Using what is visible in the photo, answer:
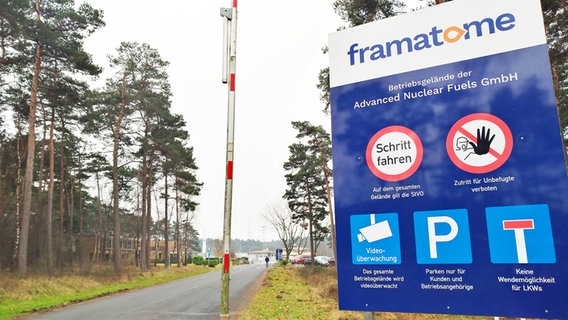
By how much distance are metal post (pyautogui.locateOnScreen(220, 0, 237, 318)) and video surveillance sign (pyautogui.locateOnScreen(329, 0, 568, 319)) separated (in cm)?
143

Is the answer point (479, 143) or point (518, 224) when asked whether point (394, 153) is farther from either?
point (518, 224)

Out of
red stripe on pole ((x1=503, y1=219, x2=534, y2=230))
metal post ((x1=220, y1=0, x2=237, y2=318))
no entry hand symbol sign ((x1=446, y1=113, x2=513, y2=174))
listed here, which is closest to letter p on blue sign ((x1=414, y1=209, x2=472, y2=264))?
red stripe on pole ((x1=503, y1=219, x2=534, y2=230))

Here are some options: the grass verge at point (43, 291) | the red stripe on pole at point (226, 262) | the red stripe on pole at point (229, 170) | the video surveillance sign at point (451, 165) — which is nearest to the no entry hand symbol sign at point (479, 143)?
the video surveillance sign at point (451, 165)

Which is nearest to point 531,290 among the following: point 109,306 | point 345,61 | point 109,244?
point 345,61

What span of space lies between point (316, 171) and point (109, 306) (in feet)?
70.2

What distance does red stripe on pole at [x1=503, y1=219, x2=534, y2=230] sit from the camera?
2.81 meters

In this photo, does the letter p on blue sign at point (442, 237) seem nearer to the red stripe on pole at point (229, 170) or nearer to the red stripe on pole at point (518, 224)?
the red stripe on pole at point (518, 224)

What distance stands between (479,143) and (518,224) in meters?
0.70

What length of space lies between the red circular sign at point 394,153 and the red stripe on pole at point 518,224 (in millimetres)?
829

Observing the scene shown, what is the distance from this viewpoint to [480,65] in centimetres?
316

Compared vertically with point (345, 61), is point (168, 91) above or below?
above

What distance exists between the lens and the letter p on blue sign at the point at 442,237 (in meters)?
3.07

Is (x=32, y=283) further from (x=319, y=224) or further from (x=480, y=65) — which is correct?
(x=319, y=224)

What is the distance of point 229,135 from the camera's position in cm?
465
